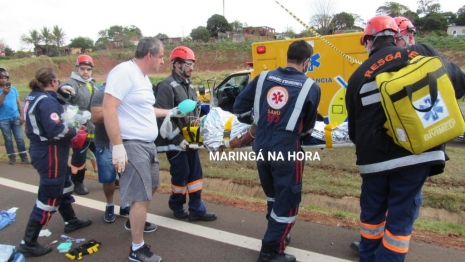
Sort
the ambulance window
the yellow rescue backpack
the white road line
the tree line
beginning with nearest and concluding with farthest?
1. the yellow rescue backpack
2. the white road line
3. the ambulance window
4. the tree line

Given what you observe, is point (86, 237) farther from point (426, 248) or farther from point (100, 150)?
point (426, 248)

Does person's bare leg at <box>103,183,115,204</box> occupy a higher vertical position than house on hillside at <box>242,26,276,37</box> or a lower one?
lower

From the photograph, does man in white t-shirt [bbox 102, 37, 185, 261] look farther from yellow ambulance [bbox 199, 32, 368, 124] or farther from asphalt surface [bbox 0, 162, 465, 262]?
yellow ambulance [bbox 199, 32, 368, 124]

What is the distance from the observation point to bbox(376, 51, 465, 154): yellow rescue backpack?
2199 mm

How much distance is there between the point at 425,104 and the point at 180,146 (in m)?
2.48

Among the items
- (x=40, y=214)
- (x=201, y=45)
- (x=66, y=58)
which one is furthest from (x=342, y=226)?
(x=66, y=58)

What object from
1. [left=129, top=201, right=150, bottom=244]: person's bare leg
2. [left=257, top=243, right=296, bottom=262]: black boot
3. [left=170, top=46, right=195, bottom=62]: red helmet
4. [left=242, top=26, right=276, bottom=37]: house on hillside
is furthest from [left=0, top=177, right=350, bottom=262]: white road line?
[left=242, top=26, right=276, bottom=37]: house on hillside

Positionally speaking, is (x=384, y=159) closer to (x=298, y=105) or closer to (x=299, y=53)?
(x=298, y=105)

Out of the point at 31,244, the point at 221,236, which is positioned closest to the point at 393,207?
the point at 221,236

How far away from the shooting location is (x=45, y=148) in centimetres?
344

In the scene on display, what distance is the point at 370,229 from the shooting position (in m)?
2.71

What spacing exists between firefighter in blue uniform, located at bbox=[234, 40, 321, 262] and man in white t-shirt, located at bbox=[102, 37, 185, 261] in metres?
0.97

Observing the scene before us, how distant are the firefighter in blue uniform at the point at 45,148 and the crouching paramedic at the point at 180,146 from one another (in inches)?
39.4

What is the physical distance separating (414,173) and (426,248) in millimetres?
1291
